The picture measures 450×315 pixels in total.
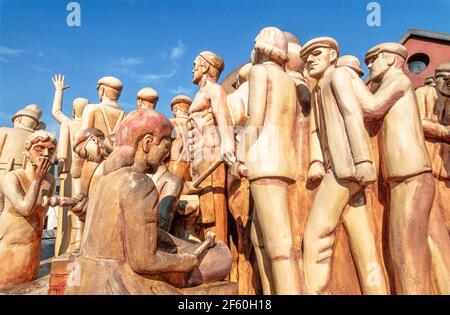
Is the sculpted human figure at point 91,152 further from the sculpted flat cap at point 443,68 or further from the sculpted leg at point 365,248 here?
the sculpted flat cap at point 443,68

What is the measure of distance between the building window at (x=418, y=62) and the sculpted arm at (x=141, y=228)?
16237 millimetres

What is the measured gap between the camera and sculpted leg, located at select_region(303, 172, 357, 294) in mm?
3473

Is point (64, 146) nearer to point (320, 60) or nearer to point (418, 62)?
point (320, 60)

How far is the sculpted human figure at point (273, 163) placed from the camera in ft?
11.6

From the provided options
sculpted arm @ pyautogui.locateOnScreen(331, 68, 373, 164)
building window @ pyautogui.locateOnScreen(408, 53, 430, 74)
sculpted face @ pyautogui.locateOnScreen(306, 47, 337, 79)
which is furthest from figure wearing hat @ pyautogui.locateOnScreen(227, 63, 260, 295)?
building window @ pyautogui.locateOnScreen(408, 53, 430, 74)

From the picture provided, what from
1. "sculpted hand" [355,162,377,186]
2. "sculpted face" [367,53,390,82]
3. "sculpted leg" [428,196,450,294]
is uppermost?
"sculpted face" [367,53,390,82]

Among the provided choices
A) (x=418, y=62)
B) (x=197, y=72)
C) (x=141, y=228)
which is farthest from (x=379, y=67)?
(x=418, y=62)

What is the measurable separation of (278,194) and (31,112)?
485 cm

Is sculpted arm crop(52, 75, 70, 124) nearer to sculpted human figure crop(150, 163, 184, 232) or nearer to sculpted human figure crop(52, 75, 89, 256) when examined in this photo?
Answer: sculpted human figure crop(52, 75, 89, 256)

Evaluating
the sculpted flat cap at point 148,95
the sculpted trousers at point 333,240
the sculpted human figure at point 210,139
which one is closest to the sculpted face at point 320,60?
the sculpted trousers at point 333,240

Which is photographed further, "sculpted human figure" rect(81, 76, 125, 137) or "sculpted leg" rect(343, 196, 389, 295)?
"sculpted human figure" rect(81, 76, 125, 137)

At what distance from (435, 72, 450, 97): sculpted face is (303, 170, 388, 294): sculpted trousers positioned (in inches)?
71.8

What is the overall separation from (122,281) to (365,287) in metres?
2.03
